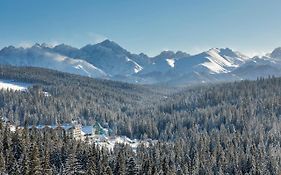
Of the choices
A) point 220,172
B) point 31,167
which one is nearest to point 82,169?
point 31,167

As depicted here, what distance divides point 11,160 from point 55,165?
2528 centimetres

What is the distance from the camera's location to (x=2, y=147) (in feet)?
510

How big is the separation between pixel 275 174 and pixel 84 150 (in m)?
84.9

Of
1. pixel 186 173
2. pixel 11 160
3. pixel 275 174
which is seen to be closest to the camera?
pixel 11 160

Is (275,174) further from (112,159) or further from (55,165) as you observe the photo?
(55,165)

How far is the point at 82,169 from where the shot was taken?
159750mm

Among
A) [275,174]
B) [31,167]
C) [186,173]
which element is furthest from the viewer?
[275,174]

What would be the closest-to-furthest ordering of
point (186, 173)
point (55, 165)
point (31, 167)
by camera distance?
point (31, 167), point (55, 165), point (186, 173)

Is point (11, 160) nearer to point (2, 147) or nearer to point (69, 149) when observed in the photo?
point (2, 147)

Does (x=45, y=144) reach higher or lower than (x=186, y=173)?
higher

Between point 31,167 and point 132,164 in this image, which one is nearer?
point 31,167

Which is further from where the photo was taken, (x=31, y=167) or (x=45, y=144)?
(x=45, y=144)

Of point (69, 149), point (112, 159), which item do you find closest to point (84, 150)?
point (69, 149)

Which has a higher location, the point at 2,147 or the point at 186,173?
the point at 2,147
